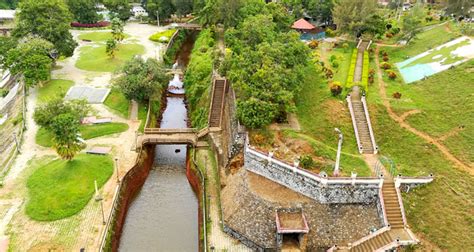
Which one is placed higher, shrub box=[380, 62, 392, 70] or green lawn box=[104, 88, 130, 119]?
shrub box=[380, 62, 392, 70]

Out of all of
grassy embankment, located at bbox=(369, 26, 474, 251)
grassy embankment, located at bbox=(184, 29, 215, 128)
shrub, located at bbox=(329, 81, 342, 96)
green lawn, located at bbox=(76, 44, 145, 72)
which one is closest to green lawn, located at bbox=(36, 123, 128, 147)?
grassy embankment, located at bbox=(184, 29, 215, 128)

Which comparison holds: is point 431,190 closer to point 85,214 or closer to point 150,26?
point 85,214

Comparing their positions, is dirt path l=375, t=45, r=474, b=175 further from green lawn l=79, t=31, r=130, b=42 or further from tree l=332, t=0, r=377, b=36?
green lawn l=79, t=31, r=130, b=42

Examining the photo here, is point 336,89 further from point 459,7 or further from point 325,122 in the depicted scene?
point 459,7

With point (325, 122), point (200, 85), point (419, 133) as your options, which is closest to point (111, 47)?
point (200, 85)

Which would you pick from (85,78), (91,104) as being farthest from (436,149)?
(85,78)

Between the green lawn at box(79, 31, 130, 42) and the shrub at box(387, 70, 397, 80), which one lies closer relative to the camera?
the shrub at box(387, 70, 397, 80)
